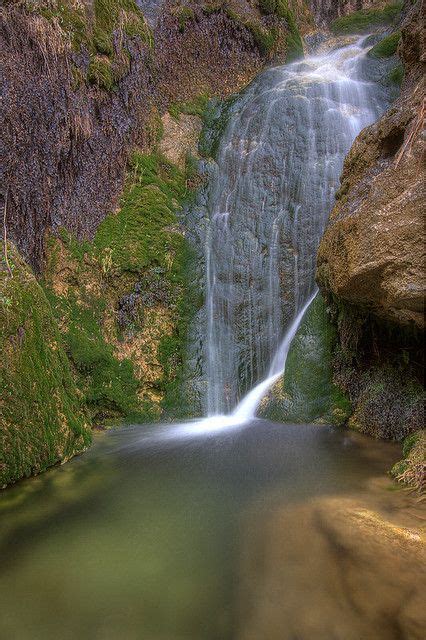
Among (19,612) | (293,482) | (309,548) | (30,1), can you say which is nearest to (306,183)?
(30,1)

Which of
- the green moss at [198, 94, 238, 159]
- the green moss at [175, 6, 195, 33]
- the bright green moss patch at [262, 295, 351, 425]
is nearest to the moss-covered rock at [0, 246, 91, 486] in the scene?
the bright green moss patch at [262, 295, 351, 425]

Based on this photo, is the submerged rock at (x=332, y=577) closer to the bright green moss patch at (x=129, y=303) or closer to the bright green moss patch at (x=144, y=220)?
the bright green moss patch at (x=129, y=303)

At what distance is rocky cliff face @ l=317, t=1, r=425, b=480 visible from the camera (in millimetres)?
3779

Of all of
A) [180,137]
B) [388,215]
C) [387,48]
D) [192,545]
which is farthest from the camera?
[387,48]

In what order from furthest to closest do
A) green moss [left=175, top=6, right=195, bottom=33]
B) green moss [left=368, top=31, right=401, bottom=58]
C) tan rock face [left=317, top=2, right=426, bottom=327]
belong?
green moss [left=368, top=31, right=401, bottom=58], green moss [left=175, top=6, right=195, bottom=33], tan rock face [left=317, top=2, right=426, bottom=327]

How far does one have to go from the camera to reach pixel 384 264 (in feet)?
12.8

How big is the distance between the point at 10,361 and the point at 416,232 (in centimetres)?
406

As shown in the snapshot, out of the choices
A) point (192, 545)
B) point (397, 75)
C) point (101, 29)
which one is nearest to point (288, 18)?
point (397, 75)

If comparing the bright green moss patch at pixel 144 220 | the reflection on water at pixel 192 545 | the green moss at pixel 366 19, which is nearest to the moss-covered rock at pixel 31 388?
the reflection on water at pixel 192 545

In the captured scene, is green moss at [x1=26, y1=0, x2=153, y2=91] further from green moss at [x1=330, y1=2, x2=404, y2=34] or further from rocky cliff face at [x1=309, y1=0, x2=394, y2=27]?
rocky cliff face at [x1=309, y1=0, x2=394, y2=27]

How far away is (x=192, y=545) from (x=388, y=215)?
3320mm

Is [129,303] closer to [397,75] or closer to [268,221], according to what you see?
[268,221]

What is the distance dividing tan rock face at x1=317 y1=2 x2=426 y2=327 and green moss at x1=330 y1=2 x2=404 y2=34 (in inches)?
566

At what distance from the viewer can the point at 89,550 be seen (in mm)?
2760
